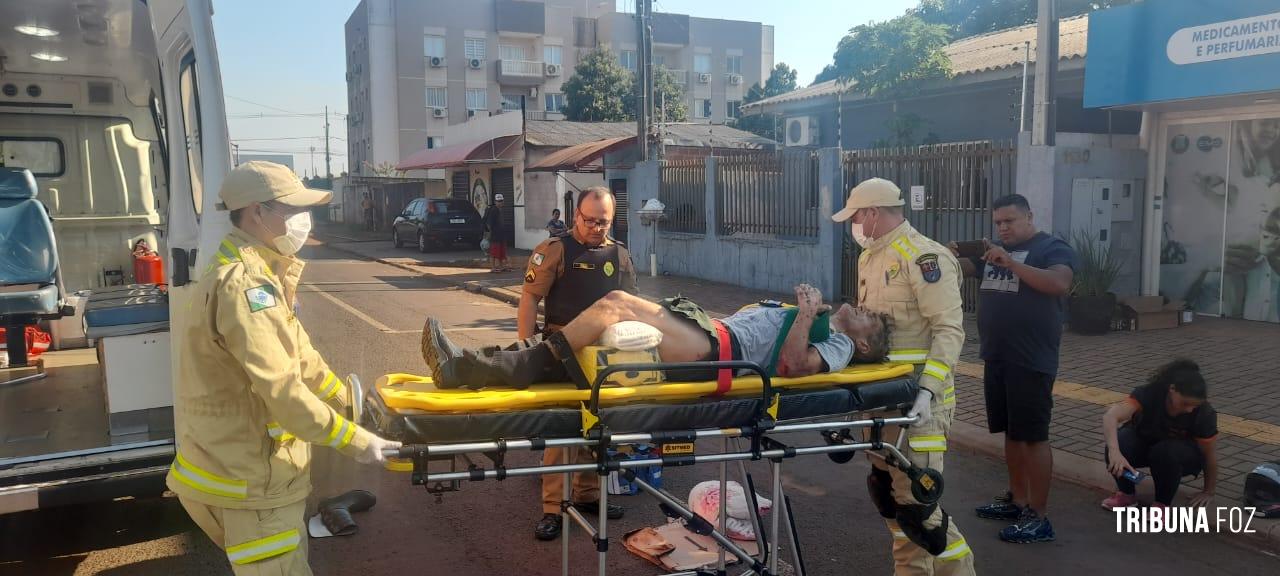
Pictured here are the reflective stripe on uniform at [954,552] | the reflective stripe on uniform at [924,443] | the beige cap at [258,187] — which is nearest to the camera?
the beige cap at [258,187]

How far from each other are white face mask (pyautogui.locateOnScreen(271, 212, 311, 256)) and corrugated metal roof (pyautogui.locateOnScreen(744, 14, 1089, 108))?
1178cm

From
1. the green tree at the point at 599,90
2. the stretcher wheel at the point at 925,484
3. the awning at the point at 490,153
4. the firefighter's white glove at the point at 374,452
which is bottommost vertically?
the stretcher wheel at the point at 925,484

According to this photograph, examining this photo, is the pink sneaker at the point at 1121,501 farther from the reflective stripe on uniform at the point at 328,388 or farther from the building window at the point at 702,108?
the building window at the point at 702,108

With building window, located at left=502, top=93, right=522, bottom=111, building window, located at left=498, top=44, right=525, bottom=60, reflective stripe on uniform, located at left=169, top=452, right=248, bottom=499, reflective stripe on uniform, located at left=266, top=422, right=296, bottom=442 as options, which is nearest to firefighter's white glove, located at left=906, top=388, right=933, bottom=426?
reflective stripe on uniform, located at left=266, top=422, right=296, bottom=442

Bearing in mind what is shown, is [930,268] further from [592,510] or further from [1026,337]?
[592,510]

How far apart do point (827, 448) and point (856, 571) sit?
105cm

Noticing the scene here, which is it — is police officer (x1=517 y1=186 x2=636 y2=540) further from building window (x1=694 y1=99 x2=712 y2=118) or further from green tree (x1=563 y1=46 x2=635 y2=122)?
building window (x1=694 y1=99 x2=712 y2=118)

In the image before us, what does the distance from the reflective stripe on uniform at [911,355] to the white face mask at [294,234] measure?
2588 millimetres

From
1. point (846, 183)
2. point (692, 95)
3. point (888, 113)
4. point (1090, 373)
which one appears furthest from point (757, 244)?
point (692, 95)

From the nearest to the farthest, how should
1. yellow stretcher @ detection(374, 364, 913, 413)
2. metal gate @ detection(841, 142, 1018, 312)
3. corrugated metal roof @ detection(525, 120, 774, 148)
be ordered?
1. yellow stretcher @ detection(374, 364, 913, 413)
2. metal gate @ detection(841, 142, 1018, 312)
3. corrugated metal roof @ detection(525, 120, 774, 148)

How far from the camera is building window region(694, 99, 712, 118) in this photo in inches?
2053

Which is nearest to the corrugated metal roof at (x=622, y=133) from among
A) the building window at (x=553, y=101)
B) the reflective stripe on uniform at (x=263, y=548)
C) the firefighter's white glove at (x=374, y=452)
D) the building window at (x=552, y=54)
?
the firefighter's white glove at (x=374, y=452)

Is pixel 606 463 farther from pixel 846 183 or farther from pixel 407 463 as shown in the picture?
pixel 846 183

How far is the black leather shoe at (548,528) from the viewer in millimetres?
4648
